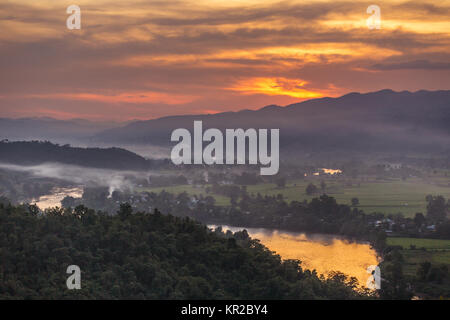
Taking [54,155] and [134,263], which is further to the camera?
[54,155]

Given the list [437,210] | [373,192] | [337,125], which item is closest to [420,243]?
[437,210]

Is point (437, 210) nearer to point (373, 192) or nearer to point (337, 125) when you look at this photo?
A: point (373, 192)

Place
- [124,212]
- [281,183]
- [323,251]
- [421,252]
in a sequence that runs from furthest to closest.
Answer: [281,183] < [323,251] < [421,252] < [124,212]

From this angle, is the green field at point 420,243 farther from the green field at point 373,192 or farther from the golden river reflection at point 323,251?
the green field at point 373,192

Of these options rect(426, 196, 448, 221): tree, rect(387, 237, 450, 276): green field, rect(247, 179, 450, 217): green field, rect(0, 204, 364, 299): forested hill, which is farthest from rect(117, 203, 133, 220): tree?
rect(247, 179, 450, 217): green field

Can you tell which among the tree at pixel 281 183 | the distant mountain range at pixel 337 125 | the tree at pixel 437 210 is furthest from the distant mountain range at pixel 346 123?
the tree at pixel 437 210

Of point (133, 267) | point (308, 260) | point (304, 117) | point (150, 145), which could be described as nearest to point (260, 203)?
point (308, 260)

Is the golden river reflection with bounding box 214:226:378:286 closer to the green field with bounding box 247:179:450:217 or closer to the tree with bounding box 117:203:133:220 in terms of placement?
the tree with bounding box 117:203:133:220
